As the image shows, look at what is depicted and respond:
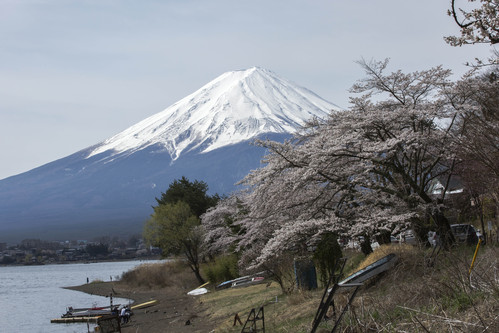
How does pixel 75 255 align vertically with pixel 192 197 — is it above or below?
above

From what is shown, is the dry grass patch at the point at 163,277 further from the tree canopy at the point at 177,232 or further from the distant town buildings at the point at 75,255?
the distant town buildings at the point at 75,255

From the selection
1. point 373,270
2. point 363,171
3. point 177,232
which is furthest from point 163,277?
point 373,270

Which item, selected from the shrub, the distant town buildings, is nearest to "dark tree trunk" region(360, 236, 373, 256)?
the shrub

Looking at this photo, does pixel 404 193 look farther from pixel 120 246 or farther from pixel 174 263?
pixel 120 246

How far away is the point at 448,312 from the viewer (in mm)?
9141

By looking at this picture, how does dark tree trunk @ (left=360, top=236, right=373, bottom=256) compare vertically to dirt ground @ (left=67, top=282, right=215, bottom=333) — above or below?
above

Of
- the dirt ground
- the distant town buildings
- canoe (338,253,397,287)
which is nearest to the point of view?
canoe (338,253,397,287)

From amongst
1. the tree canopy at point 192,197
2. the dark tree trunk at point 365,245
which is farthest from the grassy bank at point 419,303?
the tree canopy at point 192,197

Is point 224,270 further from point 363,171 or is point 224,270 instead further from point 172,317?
point 363,171

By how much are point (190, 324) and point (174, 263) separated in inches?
1387

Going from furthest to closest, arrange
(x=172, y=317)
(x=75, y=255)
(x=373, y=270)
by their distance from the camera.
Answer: (x=75, y=255) → (x=172, y=317) → (x=373, y=270)

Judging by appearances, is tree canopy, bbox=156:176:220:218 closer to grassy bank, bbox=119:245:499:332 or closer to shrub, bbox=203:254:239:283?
shrub, bbox=203:254:239:283

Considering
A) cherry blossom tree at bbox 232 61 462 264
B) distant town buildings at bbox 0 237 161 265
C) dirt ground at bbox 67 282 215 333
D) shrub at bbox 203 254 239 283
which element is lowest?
dirt ground at bbox 67 282 215 333

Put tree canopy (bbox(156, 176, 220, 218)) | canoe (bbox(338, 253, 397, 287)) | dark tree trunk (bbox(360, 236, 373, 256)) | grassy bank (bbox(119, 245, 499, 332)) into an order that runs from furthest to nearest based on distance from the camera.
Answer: tree canopy (bbox(156, 176, 220, 218)) → dark tree trunk (bbox(360, 236, 373, 256)) → canoe (bbox(338, 253, 397, 287)) → grassy bank (bbox(119, 245, 499, 332))
